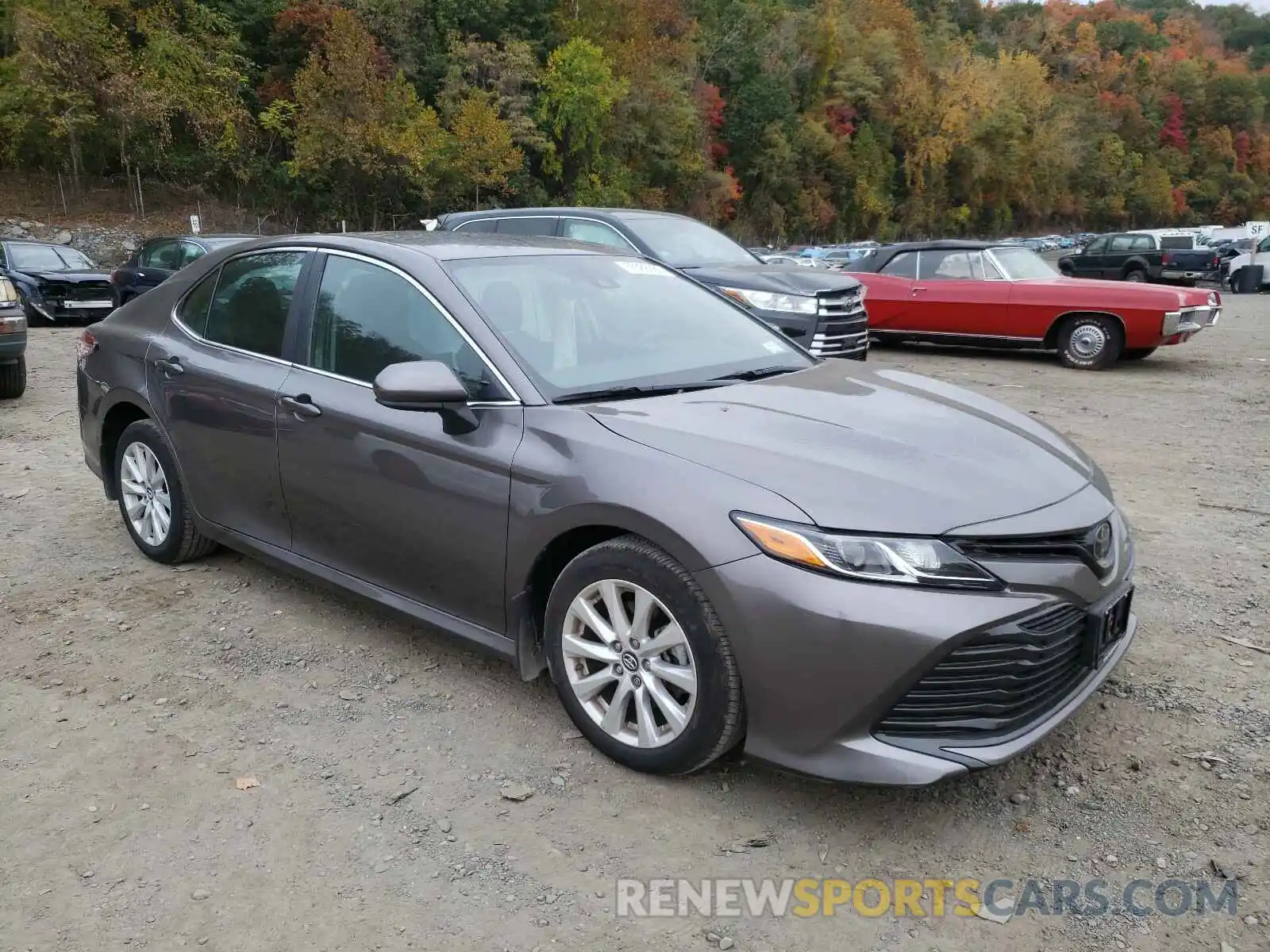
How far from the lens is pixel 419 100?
129 feet

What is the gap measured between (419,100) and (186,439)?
3851cm

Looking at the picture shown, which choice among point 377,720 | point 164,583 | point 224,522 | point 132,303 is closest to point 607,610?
point 377,720

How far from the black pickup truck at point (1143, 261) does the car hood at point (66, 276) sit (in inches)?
978

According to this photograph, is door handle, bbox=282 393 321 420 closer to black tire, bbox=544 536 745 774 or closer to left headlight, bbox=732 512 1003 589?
black tire, bbox=544 536 745 774

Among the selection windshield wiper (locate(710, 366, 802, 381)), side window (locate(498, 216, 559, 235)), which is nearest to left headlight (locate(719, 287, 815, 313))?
side window (locate(498, 216, 559, 235))

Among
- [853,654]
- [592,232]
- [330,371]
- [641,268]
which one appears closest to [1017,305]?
[592,232]

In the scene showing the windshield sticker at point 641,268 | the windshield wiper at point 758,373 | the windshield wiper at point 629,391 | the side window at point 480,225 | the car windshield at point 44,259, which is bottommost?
the car windshield at point 44,259

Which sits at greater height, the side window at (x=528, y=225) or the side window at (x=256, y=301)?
the side window at (x=528, y=225)

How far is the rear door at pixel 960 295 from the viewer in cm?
1234

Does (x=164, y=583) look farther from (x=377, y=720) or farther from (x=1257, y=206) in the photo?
(x=1257, y=206)

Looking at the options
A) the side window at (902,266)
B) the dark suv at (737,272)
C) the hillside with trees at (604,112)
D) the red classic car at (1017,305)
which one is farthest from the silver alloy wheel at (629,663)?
the hillside with trees at (604,112)

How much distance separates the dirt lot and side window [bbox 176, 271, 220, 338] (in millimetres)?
1196

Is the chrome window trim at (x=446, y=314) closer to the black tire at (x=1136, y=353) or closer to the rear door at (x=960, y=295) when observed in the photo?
the rear door at (x=960, y=295)

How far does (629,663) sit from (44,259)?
1753 centimetres
